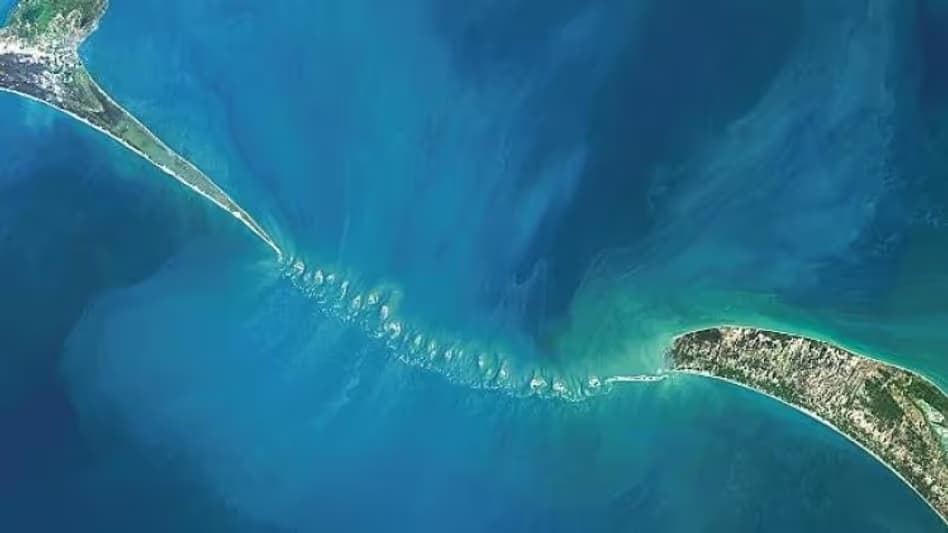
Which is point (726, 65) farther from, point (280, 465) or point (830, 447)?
point (280, 465)

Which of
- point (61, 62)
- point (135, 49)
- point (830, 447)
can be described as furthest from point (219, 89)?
point (830, 447)

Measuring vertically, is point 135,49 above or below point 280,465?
above

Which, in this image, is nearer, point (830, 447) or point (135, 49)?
point (830, 447)

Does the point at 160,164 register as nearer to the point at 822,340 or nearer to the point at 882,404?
the point at 822,340

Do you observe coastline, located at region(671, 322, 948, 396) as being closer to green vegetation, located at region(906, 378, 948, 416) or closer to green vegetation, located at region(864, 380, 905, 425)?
green vegetation, located at region(906, 378, 948, 416)

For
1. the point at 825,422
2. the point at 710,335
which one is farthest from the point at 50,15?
the point at 825,422

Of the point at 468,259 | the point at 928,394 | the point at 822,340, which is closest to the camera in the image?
the point at 928,394
